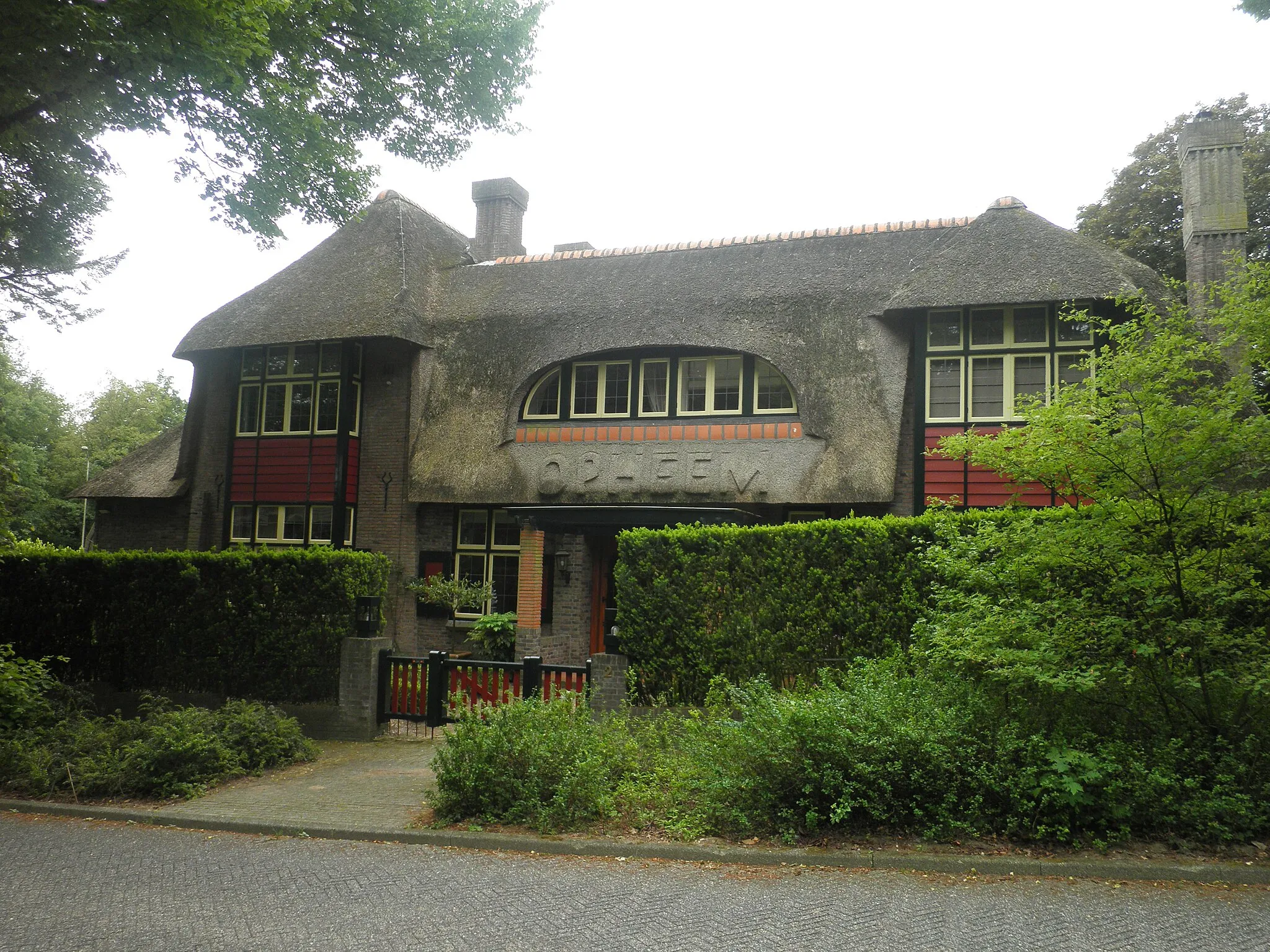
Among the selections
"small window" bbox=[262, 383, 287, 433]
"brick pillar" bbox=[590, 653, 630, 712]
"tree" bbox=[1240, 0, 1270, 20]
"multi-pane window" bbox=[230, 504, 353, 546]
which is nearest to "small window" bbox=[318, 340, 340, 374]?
"small window" bbox=[262, 383, 287, 433]

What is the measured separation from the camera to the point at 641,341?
16.4 metres

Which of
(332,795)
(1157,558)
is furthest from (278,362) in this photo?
(1157,558)

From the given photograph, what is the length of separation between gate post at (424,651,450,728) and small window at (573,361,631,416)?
23.8 feet

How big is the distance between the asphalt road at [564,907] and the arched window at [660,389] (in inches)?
431

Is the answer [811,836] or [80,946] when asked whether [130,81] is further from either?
[811,836]

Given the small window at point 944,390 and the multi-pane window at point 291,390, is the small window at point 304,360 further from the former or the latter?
the small window at point 944,390

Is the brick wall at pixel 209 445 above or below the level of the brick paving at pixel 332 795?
above

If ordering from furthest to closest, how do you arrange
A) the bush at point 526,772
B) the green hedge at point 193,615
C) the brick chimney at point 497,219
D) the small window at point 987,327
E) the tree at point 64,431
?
the tree at point 64,431
the brick chimney at point 497,219
the small window at point 987,327
the green hedge at point 193,615
the bush at point 526,772

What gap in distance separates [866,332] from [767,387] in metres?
1.95

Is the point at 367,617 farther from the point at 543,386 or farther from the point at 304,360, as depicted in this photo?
the point at 304,360

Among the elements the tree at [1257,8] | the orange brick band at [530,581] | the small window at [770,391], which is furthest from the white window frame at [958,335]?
the tree at [1257,8]

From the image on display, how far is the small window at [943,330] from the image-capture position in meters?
14.9

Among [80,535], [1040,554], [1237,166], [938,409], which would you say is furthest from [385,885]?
[80,535]

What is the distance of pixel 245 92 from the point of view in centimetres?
1073
